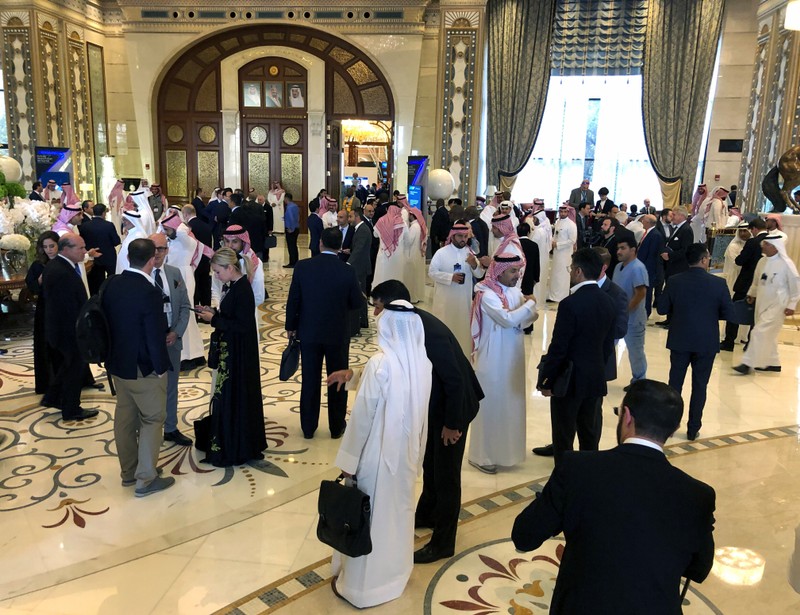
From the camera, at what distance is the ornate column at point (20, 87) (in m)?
12.5

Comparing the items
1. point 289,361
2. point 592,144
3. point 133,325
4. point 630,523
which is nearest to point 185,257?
point 289,361

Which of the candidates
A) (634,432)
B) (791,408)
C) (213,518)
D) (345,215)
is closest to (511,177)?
(345,215)

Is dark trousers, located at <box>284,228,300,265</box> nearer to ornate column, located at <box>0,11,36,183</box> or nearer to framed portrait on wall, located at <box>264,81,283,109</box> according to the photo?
framed portrait on wall, located at <box>264,81,283,109</box>

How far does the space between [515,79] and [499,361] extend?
11.2 metres

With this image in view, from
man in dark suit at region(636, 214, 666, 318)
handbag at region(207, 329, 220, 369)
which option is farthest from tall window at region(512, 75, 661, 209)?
handbag at region(207, 329, 220, 369)

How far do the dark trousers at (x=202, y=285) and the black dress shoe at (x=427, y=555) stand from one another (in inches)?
184

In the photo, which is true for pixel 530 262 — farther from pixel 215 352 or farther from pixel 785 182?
pixel 785 182

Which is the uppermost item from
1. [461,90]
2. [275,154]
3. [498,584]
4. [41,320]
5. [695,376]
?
[461,90]

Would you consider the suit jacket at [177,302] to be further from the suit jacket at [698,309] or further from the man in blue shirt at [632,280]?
the suit jacket at [698,309]

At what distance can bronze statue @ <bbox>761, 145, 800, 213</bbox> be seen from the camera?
8.52 meters

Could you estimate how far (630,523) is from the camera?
159cm

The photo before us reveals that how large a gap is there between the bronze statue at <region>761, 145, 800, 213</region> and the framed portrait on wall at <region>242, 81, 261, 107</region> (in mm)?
10513

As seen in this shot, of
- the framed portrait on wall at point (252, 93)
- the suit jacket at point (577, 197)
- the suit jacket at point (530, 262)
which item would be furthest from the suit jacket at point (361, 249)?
the framed portrait on wall at point (252, 93)

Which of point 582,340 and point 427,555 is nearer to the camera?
point 427,555
